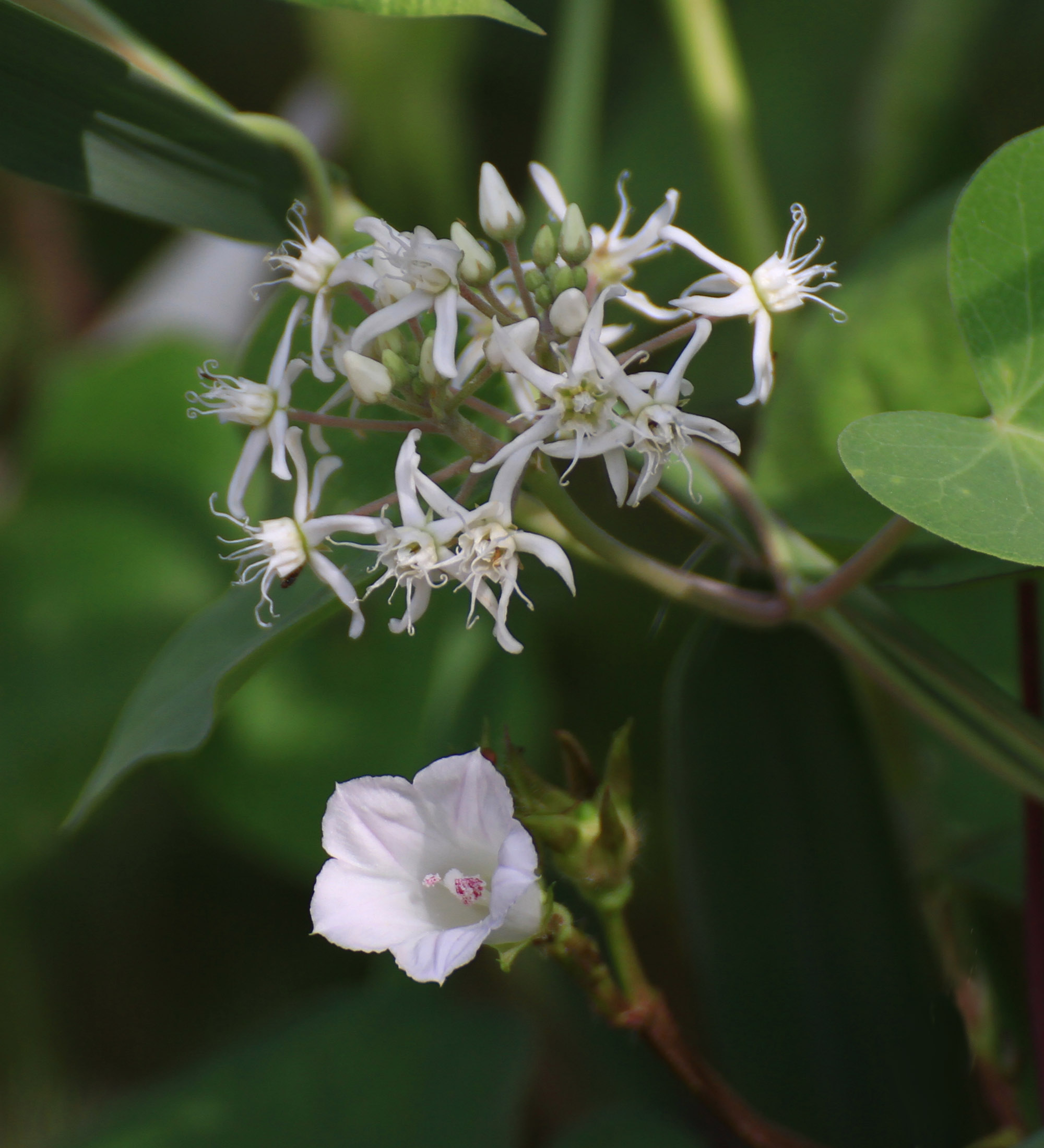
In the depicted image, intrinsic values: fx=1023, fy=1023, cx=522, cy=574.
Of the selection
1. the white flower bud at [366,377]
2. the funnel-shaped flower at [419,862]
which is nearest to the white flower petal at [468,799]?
the funnel-shaped flower at [419,862]

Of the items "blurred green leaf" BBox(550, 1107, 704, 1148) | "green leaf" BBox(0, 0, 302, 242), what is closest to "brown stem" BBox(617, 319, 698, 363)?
"green leaf" BBox(0, 0, 302, 242)

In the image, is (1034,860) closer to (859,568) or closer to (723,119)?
(859,568)

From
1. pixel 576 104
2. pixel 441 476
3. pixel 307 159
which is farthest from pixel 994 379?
pixel 576 104

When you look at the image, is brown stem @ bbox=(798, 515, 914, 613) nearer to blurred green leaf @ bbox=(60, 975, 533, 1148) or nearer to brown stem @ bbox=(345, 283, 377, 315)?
brown stem @ bbox=(345, 283, 377, 315)

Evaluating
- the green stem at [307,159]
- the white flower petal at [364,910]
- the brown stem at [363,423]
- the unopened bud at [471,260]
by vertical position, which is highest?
the green stem at [307,159]

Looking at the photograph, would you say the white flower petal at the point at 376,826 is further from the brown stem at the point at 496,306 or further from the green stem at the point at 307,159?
the green stem at the point at 307,159
